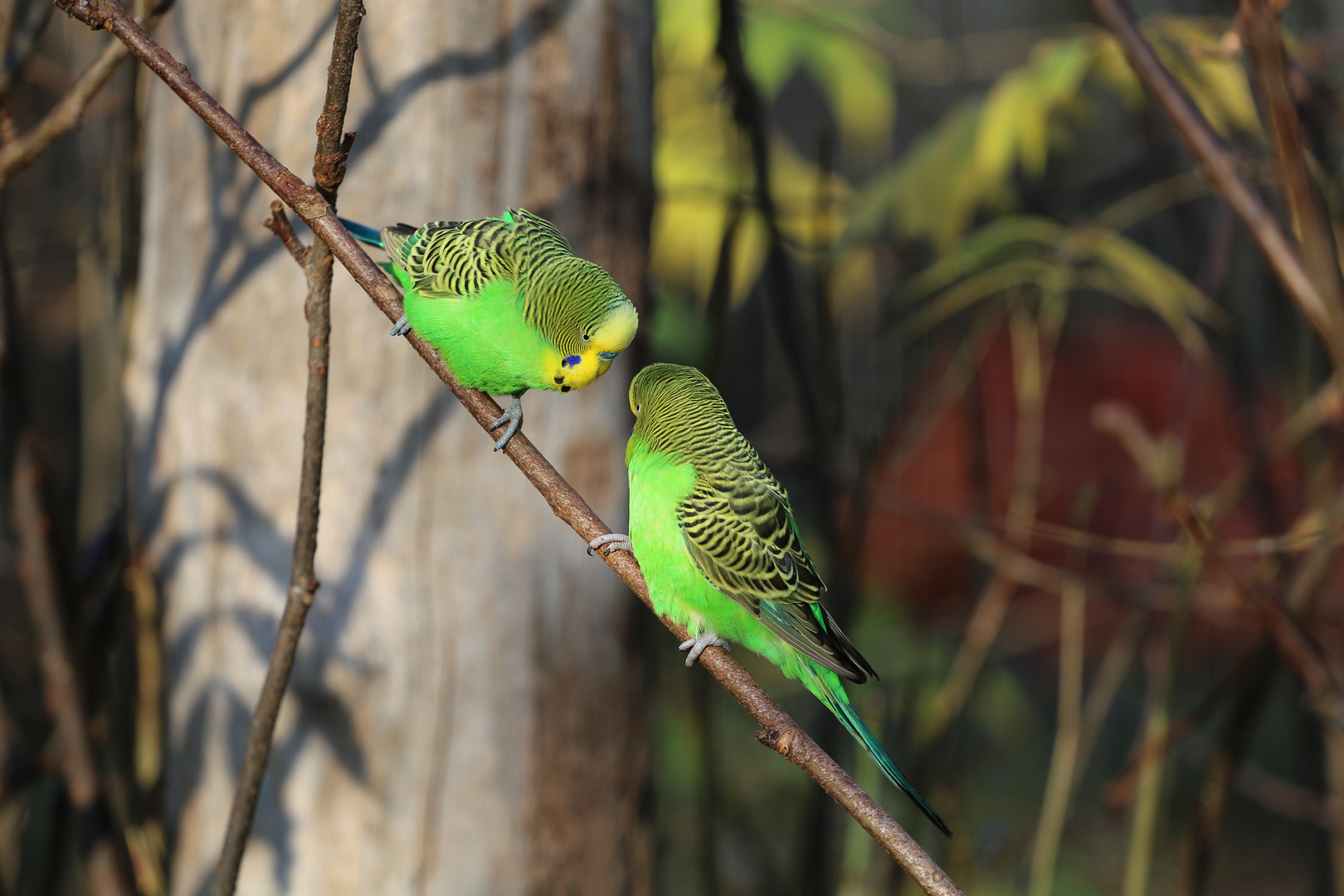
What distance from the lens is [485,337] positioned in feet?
2.07

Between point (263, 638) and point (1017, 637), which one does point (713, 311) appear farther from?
point (1017, 637)

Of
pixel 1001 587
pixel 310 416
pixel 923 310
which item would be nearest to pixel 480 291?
pixel 310 416

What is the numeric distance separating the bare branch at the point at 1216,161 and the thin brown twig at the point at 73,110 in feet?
3.12

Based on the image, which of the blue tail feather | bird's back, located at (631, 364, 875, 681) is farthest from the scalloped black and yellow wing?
the blue tail feather

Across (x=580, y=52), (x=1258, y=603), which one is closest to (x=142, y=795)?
(x=580, y=52)

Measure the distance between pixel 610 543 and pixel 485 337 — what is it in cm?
18

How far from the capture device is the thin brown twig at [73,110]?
96cm

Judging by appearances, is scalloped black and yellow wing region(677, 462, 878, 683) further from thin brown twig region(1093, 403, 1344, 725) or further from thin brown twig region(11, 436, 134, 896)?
thin brown twig region(11, 436, 134, 896)

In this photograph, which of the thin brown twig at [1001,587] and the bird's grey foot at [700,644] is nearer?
the bird's grey foot at [700,644]

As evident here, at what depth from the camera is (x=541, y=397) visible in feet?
4.07

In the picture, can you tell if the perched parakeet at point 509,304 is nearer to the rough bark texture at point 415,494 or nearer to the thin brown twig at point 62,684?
the rough bark texture at point 415,494

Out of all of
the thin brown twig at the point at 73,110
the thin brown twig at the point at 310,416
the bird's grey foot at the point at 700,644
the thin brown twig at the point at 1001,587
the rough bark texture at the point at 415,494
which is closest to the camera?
the thin brown twig at the point at 310,416

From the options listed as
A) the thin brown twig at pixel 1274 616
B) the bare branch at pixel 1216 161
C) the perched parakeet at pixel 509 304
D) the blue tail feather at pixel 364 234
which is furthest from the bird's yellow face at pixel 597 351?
the thin brown twig at pixel 1274 616

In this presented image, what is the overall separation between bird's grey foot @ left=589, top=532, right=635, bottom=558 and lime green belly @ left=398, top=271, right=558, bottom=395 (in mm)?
113
